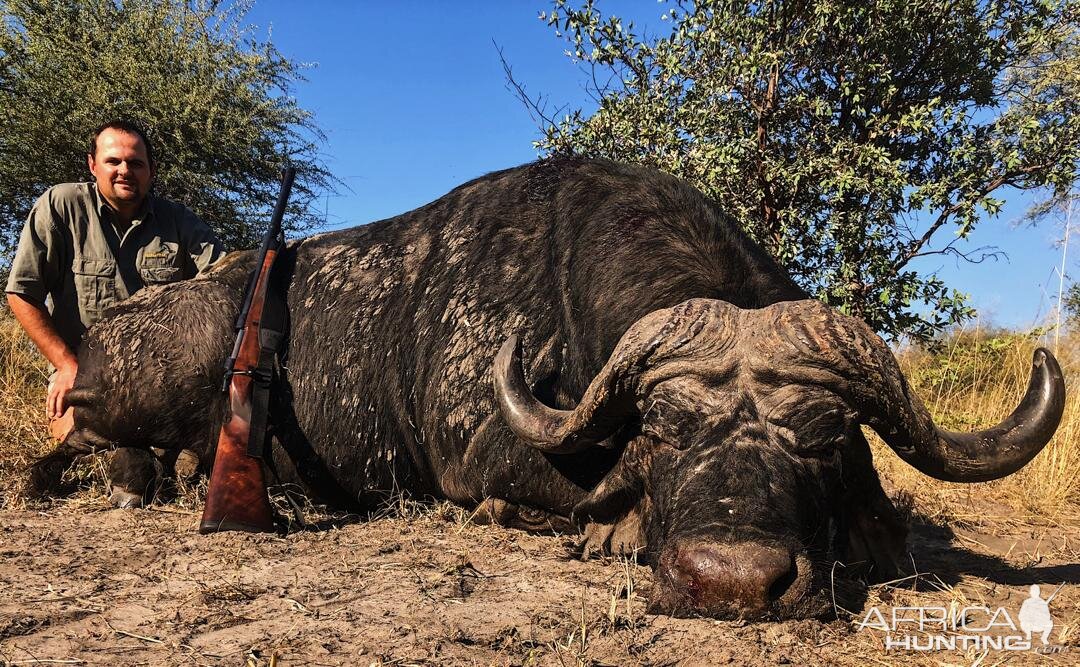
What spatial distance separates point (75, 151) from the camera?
10688mm

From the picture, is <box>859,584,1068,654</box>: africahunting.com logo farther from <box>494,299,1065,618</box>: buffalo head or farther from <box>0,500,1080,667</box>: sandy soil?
<box>494,299,1065,618</box>: buffalo head

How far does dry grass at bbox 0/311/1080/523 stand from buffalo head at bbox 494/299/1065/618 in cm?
182

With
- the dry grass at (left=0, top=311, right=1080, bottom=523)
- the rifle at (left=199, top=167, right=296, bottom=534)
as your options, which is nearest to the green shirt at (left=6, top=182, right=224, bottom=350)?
the dry grass at (left=0, top=311, right=1080, bottom=523)

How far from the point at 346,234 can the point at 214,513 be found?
6.66 feet

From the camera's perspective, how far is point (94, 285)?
5.54m

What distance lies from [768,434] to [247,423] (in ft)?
8.16

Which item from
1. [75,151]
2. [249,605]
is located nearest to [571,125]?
[249,605]

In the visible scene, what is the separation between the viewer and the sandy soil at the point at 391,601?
2.28 metres

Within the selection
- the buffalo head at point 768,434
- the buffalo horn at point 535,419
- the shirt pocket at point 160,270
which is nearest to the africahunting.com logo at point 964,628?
the buffalo head at point 768,434

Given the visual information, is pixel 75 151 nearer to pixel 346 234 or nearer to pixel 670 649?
pixel 346 234

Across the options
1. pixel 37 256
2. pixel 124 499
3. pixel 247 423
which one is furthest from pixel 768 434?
pixel 37 256

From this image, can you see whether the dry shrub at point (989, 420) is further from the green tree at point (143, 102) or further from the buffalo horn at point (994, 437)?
the green tree at point (143, 102)

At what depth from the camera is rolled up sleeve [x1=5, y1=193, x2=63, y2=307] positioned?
206 inches

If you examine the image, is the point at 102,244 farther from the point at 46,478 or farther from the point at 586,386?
the point at 586,386
